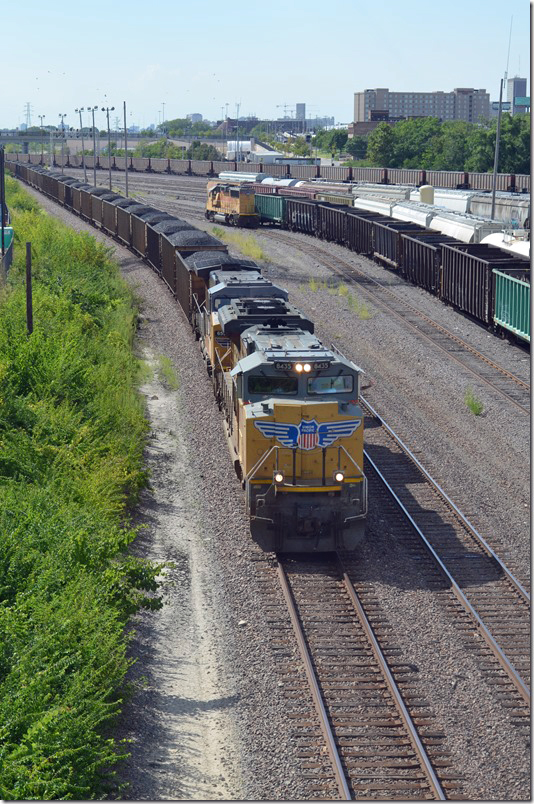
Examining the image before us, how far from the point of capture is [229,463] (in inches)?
840

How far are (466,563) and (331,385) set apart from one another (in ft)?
12.5

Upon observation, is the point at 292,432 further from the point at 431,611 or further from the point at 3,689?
the point at 3,689

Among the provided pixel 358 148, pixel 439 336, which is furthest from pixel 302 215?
pixel 358 148

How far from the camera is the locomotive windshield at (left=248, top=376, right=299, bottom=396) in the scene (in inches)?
648

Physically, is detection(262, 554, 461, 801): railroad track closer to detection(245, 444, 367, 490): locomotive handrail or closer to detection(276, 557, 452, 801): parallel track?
detection(276, 557, 452, 801): parallel track

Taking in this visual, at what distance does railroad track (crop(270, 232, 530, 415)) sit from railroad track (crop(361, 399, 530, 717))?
5901mm

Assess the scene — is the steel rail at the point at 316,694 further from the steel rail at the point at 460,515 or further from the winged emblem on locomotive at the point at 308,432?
the steel rail at the point at 460,515

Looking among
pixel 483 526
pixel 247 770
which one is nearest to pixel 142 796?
pixel 247 770

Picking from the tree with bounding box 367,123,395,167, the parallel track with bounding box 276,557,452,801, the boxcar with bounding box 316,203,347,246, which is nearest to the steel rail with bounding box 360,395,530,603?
the parallel track with bounding box 276,557,452,801

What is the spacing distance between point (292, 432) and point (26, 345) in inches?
370

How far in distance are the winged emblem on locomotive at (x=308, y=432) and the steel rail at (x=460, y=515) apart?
3296 millimetres

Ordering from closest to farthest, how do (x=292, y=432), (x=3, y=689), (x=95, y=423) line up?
1. (x=3, y=689)
2. (x=292, y=432)
3. (x=95, y=423)

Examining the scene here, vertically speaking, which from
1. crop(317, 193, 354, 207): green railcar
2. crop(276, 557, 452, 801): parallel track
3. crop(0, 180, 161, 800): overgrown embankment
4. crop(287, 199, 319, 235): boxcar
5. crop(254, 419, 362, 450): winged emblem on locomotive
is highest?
crop(317, 193, 354, 207): green railcar

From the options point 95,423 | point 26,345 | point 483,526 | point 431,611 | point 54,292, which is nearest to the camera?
point 431,611
